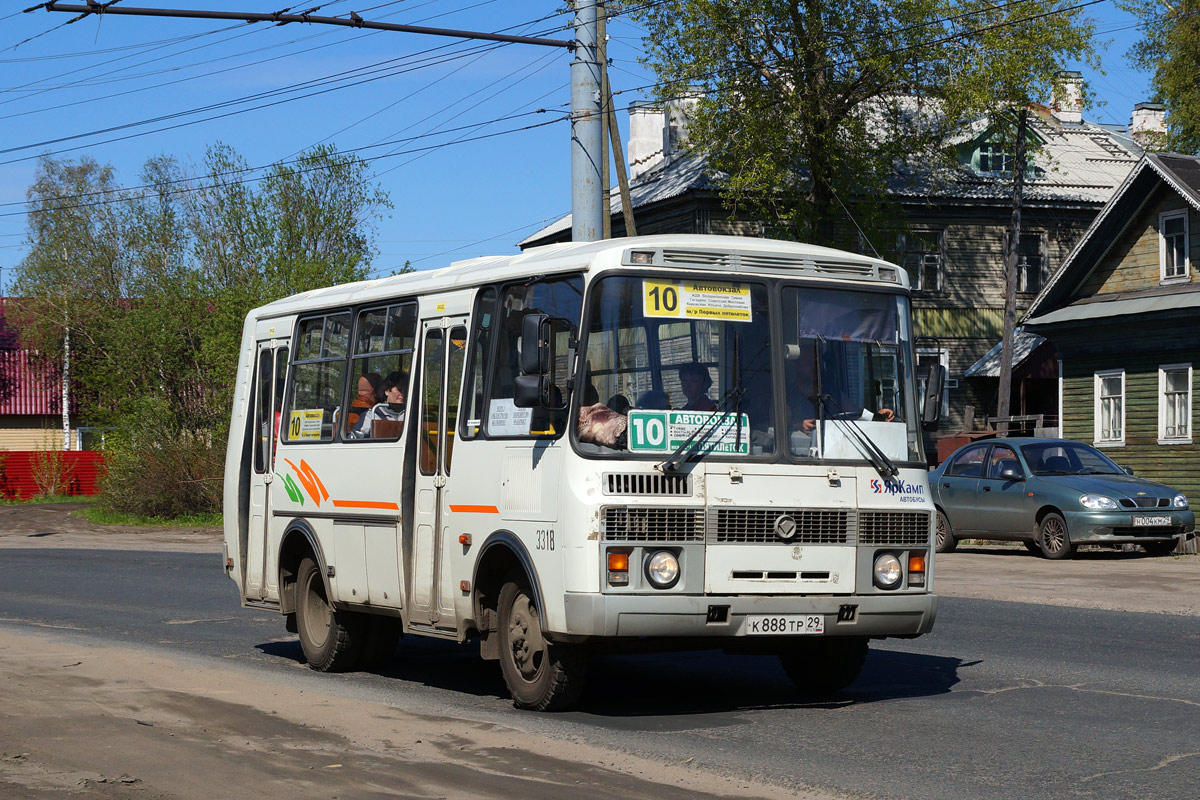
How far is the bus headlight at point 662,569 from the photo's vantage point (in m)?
8.92

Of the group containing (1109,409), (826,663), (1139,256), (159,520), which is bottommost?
(159,520)

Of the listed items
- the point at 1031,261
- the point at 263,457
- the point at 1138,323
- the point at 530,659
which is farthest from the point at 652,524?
the point at 1031,261

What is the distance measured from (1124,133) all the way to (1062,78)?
1951 cm

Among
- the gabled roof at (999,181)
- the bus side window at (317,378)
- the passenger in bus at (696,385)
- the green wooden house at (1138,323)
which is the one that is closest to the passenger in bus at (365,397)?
A: the bus side window at (317,378)

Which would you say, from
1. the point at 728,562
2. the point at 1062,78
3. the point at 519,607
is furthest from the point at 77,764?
the point at 1062,78

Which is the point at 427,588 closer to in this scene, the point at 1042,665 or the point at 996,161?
the point at 1042,665

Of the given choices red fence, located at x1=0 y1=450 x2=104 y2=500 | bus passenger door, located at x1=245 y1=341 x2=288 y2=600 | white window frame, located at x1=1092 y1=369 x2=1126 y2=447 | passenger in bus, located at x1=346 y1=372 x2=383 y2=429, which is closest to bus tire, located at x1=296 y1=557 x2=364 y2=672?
bus passenger door, located at x1=245 y1=341 x2=288 y2=600

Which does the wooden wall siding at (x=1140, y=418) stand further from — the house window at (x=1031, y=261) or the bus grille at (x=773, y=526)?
the bus grille at (x=773, y=526)

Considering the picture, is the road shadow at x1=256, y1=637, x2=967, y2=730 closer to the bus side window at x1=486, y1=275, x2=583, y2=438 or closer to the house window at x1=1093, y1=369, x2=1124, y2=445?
the bus side window at x1=486, y1=275, x2=583, y2=438

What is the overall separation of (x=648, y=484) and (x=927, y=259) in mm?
43646

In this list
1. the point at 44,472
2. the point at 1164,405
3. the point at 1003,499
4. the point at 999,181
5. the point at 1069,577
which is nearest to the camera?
the point at 1069,577

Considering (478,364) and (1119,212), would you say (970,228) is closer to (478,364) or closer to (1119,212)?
(1119,212)

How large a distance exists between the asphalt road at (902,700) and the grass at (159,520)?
77.6ft

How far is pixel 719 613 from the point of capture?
9.04 meters
